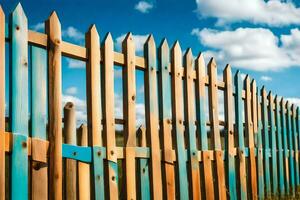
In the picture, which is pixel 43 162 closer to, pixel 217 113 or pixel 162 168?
pixel 162 168

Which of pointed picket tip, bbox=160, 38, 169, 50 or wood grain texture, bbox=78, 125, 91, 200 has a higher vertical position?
pointed picket tip, bbox=160, 38, 169, 50

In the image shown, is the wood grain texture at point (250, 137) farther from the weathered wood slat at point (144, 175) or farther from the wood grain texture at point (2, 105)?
the wood grain texture at point (2, 105)

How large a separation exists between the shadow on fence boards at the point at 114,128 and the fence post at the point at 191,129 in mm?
11

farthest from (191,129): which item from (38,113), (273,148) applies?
(273,148)

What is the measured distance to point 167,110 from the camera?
5148 mm

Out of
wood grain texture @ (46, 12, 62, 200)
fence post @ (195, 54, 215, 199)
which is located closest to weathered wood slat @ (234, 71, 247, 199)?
fence post @ (195, 54, 215, 199)

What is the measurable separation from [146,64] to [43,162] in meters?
1.55

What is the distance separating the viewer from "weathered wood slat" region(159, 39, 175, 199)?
5.07m

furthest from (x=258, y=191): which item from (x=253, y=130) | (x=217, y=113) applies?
(x=217, y=113)

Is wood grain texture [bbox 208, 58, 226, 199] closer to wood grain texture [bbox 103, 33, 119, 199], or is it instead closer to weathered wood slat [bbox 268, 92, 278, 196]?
wood grain texture [bbox 103, 33, 119, 199]

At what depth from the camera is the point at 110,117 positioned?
4438 millimetres

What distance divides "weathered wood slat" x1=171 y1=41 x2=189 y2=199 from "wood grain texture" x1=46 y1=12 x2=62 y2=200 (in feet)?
5.20

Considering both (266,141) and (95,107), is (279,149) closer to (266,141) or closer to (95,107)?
(266,141)

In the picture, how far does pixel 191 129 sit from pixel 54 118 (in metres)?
1.95
